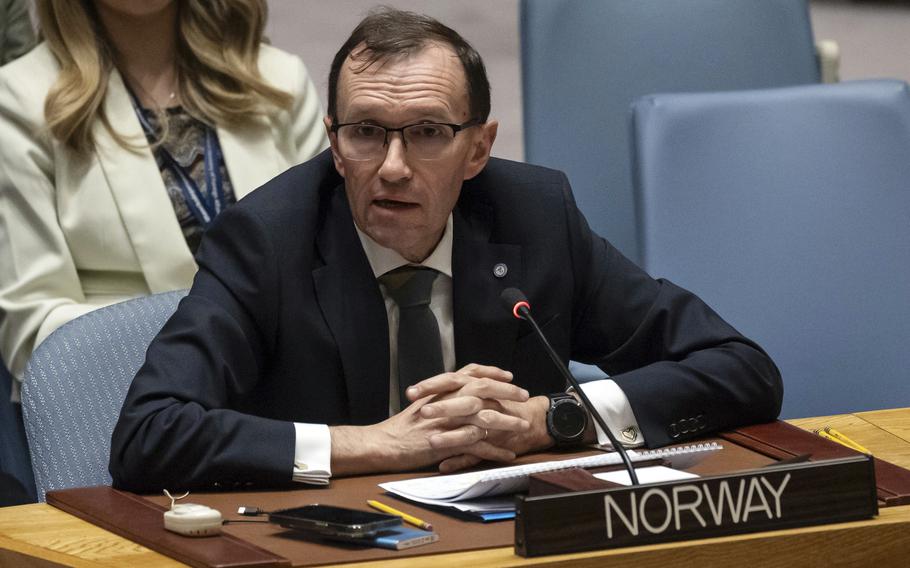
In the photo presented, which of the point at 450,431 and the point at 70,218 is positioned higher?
the point at 70,218

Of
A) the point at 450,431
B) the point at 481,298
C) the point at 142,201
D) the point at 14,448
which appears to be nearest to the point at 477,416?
the point at 450,431

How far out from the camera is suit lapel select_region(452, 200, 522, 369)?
2.38m

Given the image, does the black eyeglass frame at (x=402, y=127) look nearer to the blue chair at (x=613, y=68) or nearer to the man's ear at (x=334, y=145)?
the man's ear at (x=334, y=145)

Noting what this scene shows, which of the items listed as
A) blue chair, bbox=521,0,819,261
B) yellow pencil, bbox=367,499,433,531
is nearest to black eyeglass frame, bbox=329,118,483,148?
yellow pencil, bbox=367,499,433,531

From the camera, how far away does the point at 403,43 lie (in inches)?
90.3

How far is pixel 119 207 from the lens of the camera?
3.10 meters

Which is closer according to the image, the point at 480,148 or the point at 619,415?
the point at 619,415

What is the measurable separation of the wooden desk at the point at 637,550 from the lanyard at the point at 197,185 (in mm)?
1383

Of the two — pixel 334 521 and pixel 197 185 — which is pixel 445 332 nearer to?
pixel 334 521

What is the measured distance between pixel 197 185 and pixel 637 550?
1.81 metres

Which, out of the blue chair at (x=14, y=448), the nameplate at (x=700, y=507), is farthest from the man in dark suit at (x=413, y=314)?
the blue chair at (x=14, y=448)

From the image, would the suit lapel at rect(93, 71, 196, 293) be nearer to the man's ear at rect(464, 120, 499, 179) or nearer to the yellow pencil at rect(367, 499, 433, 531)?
the man's ear at rect(464, 120, 499, 179)

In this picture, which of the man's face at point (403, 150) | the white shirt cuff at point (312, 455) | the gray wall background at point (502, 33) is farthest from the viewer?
the gray wall background at point (502, 33)

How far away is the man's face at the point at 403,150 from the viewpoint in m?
2.23
